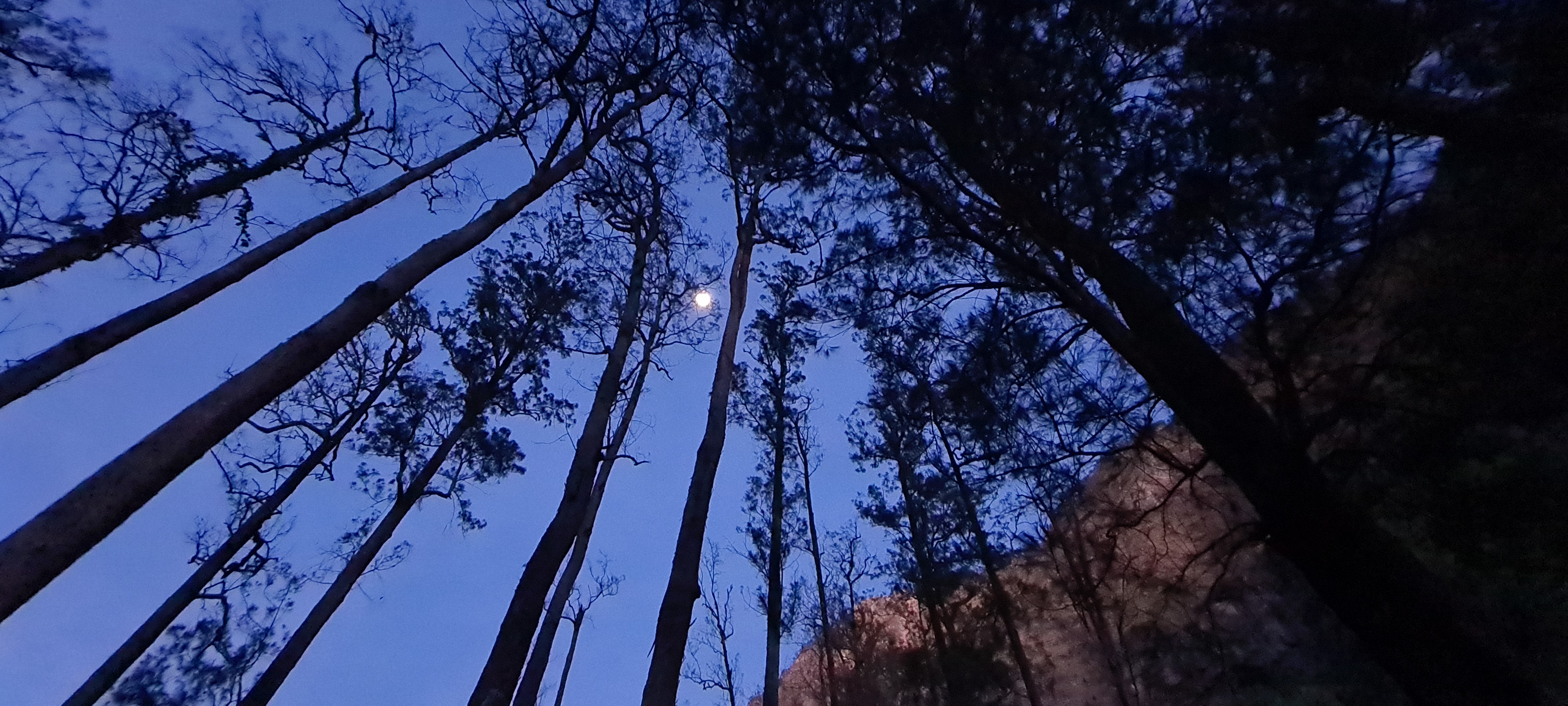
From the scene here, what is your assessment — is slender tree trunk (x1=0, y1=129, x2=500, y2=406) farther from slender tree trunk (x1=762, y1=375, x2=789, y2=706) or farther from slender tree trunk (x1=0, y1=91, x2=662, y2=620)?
slender tree trunk (x1=762, y1=375, x2=789, y2=706)

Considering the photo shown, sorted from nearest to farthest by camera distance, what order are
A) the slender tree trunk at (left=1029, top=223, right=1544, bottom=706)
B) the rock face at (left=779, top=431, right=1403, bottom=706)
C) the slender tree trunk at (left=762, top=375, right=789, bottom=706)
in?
the slender tree trunk at (left=1029, top=223, right=1544, bottom=706) < the rock face at (left=779, top=431, right=1403, bottom=706) < the slender tree trunk at (left=762, top=375, right=789, bottom=706)

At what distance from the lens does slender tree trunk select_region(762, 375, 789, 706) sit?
11578mm

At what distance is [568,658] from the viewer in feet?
66.7

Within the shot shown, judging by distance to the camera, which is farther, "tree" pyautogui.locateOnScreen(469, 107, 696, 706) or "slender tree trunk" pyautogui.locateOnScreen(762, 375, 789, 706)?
"slender tree trunk" pyautogui.locateOnScreen(762, 375, 789, 706)

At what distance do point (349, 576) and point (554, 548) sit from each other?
239 inches

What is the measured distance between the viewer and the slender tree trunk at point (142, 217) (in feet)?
21.4

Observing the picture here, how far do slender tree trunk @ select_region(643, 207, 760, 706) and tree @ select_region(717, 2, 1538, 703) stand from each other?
94.8 inches

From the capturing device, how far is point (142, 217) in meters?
7.21

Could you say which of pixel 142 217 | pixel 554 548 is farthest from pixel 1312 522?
pixel 142 217

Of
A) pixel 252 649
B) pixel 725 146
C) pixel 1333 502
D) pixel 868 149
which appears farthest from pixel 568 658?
pixel 1333 502

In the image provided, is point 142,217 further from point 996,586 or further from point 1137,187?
point 996,586

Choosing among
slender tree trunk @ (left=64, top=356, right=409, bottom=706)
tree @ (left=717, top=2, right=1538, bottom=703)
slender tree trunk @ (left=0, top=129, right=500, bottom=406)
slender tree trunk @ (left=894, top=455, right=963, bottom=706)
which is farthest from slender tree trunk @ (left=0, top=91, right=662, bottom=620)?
slender tree trunk @ (left=894, top=455, right=963, bottom=706)

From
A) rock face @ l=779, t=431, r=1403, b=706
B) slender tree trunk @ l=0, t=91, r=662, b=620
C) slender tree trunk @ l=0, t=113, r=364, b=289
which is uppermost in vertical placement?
slender tree trunk @ l=0, t=113, r=364, b=289

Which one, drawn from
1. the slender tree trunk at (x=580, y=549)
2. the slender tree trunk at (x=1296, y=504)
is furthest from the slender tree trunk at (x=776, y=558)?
the slender tree trunk at (x=1296, y=504)
